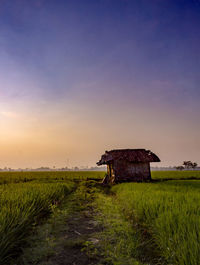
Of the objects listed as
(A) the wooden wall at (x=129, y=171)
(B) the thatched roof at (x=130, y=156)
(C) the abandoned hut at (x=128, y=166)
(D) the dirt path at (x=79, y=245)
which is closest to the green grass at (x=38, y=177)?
(B) the thatched roof at (x=130, y=156)

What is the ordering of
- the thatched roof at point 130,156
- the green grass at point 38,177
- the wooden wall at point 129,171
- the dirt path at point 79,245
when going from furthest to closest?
the green grass at point 38,177 < the thatched roof at point 130,156 < the wooden wall at point 129,171 < the dirt path at point 79,245

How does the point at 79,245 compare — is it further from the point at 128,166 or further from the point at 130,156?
the point at 130,156

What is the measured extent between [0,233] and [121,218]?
137 inches

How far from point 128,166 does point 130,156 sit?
41.7 inches

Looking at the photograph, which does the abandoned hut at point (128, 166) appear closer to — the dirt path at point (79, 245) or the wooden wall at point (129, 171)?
the wooden wall at point (129, 171)

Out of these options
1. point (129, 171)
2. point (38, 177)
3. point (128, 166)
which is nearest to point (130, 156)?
point (128, 166)

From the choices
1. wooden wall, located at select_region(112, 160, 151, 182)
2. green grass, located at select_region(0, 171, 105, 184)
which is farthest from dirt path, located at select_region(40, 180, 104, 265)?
green grass, located at select_region(0, 171, 105, 184)

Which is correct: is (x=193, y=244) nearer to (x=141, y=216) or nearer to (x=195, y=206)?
(x=195, y=206)

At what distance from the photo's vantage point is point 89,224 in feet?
16.2

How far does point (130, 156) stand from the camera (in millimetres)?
19141

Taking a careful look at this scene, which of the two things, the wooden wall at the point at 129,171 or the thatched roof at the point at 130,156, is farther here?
the thatched roof at the point at 130,156

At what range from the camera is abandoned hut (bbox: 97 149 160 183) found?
18.6 metres

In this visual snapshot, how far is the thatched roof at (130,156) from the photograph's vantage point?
18847 millimetres

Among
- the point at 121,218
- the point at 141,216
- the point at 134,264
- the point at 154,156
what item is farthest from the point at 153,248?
the point at 154,156
